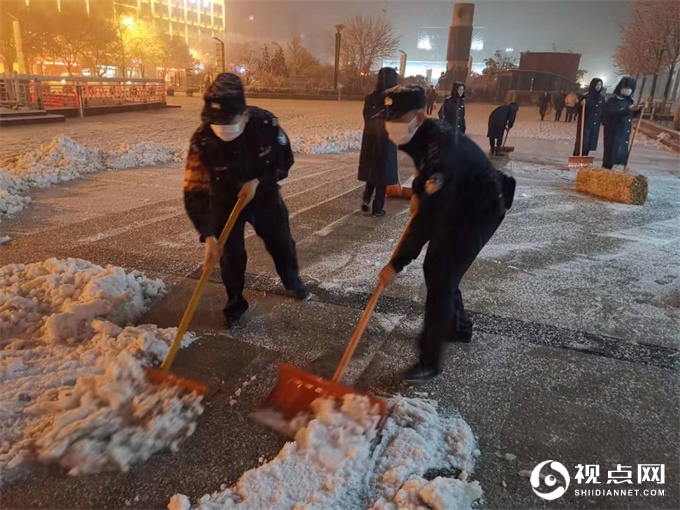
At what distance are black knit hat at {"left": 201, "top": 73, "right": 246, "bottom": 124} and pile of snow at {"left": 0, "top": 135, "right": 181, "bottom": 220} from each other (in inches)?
164

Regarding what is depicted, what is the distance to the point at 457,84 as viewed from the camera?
988 cm

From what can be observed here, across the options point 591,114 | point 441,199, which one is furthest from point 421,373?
point 591,114

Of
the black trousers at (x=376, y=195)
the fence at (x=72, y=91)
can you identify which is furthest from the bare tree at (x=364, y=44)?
the black trousers at (x=376, y=195)

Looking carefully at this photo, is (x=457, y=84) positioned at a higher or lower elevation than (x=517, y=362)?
higher

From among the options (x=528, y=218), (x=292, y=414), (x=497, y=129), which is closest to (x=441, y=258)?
(x=292, y=414)

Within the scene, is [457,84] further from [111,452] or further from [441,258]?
[111,452]

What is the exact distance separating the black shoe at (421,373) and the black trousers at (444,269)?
0.08 feet

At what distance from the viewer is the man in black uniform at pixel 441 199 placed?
230cm

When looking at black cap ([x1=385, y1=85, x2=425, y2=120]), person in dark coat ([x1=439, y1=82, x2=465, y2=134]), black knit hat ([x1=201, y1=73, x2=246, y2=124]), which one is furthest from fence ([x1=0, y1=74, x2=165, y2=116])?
black cap ([x1=385, y1=85, x2=425, y2=120])

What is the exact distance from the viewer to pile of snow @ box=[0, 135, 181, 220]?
6.12 metres

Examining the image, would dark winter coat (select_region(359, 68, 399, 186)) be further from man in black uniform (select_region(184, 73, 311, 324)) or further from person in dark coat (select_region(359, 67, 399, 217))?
man in black uniform (select_region(184, 73, 311, 324))

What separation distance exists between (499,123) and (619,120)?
246 centimetres

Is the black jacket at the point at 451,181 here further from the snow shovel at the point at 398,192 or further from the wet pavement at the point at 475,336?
the snow shovel at the point at 398,192

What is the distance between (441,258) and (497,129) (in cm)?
934
